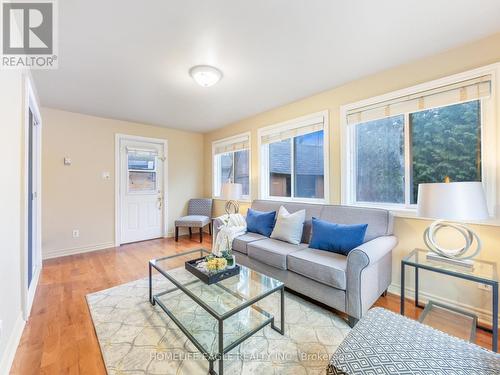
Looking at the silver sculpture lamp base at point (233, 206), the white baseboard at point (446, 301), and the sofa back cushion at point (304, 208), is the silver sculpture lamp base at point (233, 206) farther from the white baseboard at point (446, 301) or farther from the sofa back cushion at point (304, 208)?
the white baseboard at point (446, 301)

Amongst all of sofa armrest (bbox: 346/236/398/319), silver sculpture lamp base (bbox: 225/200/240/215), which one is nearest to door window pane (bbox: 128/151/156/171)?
silver sculpture lamp base (bbox: 225/200/240/215)

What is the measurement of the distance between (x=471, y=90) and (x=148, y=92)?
11.2ft

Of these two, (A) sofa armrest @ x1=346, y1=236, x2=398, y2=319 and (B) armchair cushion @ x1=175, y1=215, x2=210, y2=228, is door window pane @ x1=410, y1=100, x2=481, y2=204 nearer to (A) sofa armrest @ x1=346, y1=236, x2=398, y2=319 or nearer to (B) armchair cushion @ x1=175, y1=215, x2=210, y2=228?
(A) sofa armrest @ x1=346, y1=236, x2=398, y2=319

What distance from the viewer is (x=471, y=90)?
6.36 feet

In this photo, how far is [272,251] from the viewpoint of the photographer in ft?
7.74

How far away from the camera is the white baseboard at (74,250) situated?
11.5 ft

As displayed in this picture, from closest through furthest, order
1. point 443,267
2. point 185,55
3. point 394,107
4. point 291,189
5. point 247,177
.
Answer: point 443,267 → point 185,55 → point 394,107 → point 291,189 → point 247,177

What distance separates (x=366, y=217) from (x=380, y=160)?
0.71m

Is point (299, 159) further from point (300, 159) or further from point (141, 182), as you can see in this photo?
point (141, 182)

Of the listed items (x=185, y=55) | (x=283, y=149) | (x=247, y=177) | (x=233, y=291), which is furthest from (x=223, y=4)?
(x=247, y=177)

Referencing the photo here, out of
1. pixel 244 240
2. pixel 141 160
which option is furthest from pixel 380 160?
pixel 141 160

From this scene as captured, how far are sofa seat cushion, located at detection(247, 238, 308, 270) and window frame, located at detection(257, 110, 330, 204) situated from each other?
854 millimetres

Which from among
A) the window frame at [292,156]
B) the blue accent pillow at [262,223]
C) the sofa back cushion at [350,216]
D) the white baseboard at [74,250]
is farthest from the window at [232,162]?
the white baseboard at [74,250]

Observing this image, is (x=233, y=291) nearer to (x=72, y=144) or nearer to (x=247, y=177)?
(x=247, y=177)
